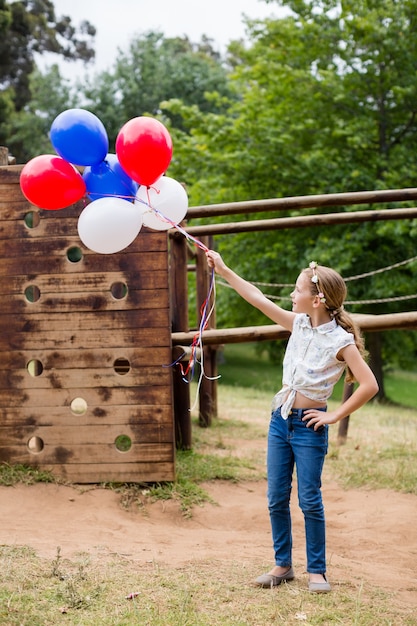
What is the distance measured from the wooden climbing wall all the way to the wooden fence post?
665 millimetres

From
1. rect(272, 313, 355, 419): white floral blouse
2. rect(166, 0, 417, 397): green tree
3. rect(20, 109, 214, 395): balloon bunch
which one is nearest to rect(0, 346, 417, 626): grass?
rect(272, 313, 355, 419): white floral blouse

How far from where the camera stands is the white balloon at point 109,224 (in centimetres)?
340

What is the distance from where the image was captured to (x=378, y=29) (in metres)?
12.6

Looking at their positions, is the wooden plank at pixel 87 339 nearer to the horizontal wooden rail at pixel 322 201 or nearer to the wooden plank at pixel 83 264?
the wooden plank at pixel 83 264

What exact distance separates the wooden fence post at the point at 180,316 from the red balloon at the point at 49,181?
1.83 meters

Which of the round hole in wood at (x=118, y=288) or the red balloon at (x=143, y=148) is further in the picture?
the round hole in wood at (x=118, y=288)

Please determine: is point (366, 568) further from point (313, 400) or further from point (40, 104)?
point (40, 104)

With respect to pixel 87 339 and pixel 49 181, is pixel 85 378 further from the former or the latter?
pixel 49 181

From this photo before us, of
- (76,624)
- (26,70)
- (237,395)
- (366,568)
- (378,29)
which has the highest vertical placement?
(26,70)

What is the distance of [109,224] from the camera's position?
3398mm

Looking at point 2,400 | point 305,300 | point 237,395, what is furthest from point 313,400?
point 237,395

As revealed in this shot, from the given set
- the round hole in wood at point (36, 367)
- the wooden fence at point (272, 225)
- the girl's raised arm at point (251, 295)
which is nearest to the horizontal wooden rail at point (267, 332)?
the wooden fence at point (272, 225)

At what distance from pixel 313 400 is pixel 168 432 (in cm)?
185

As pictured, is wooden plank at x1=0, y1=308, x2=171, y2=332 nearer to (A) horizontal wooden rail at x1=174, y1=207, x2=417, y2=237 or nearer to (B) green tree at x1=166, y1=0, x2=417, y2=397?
(A) horizontal wooden rail at x1=174, y1=207, x2=417, y2=237
